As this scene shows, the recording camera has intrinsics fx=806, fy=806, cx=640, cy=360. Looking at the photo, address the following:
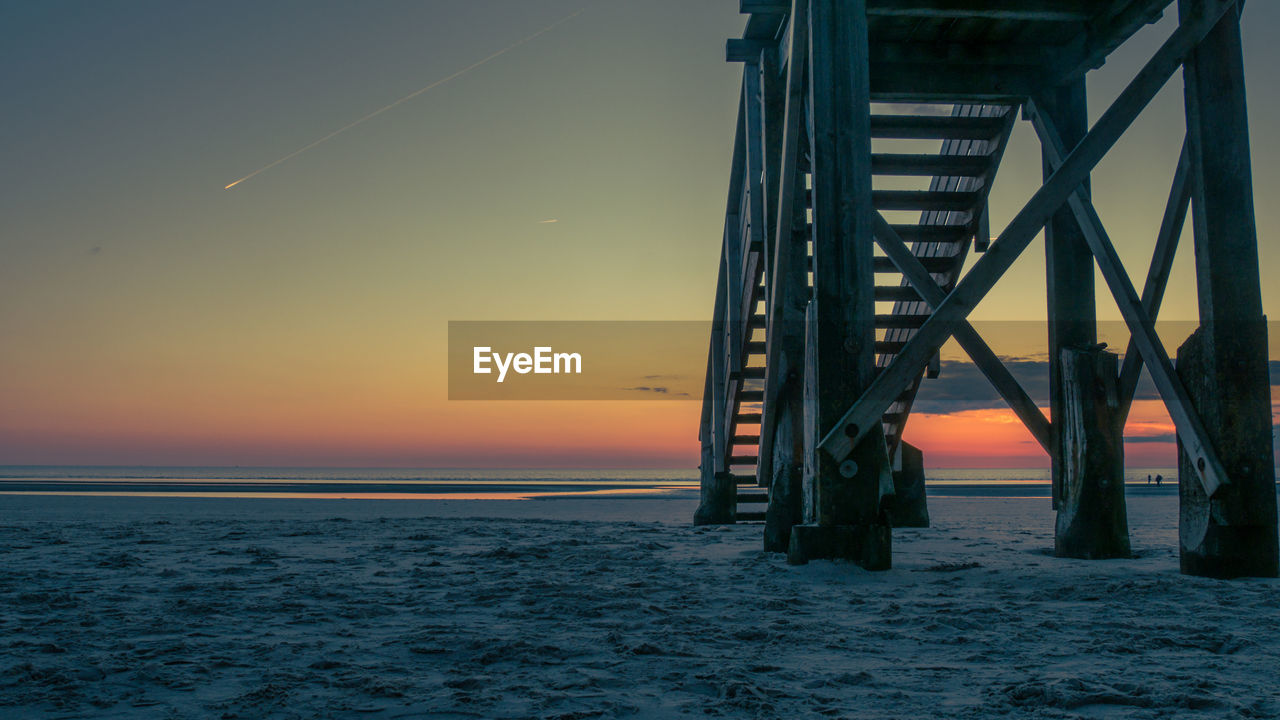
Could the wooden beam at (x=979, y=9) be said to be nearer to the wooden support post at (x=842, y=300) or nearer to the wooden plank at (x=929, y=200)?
the wooden support post at (x=842, y=300)

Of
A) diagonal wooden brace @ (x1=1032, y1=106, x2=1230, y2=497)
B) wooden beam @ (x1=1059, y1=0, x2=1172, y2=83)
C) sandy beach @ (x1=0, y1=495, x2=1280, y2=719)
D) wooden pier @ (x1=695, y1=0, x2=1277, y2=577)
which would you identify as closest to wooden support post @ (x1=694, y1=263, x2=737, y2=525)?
wooden pier @ (x1=695, y1=0, x2=1277, y2=577)

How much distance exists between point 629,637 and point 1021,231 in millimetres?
3235

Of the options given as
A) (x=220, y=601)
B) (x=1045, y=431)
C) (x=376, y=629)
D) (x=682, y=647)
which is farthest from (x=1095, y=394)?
(x=220, y=601)

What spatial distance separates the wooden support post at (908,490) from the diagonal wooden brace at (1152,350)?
396 centimetres

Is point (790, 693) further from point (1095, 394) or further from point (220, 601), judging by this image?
point (1095, 394)

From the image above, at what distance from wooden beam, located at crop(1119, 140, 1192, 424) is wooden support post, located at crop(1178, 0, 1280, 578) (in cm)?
16

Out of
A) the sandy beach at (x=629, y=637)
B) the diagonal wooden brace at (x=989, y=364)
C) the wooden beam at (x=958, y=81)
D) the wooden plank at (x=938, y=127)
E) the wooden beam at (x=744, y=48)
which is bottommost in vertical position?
the sandy beach at (x=629, y=637)

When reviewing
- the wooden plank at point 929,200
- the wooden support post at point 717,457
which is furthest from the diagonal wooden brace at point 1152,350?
the wooden support post at point 717,457

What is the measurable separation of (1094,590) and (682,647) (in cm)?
240

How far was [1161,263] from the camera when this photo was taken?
5066 millimetres

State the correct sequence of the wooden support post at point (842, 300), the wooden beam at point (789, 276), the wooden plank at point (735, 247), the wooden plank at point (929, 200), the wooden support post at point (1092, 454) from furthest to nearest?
the wooden plank at point (735, 247) → the wooden plank at point (929, 200) → the wooden beam at point (789, 276) → the wooden support post at point (1092, 454) → the wooden support post at point (842, 300)

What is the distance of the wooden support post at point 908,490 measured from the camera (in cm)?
883

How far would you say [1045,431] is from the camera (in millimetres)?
5750

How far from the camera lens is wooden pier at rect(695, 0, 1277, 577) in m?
4.46
